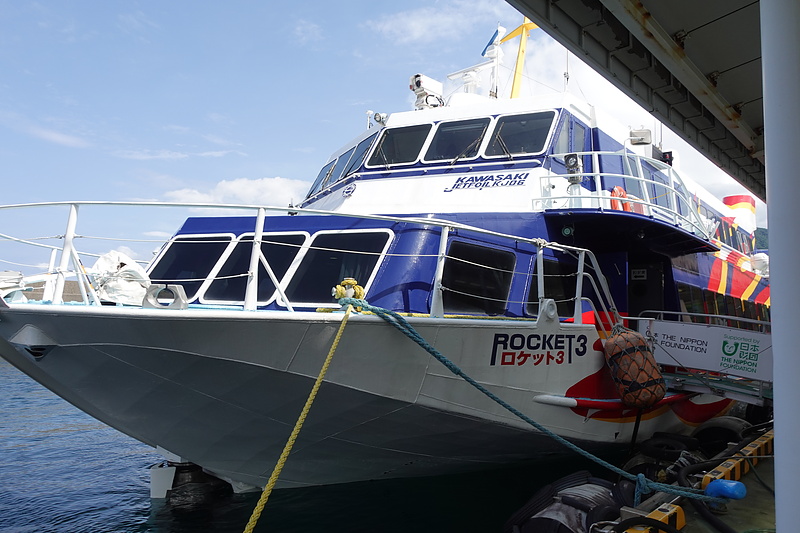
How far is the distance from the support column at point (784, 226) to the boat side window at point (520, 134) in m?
4.78

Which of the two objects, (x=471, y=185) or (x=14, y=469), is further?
(x=14, y=469)

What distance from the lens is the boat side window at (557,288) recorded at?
6.05m

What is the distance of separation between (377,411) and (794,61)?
12.2 feet

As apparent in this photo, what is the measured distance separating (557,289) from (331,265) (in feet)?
8.45

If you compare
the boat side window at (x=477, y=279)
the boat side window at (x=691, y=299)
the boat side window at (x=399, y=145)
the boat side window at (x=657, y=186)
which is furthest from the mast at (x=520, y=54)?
the boat side window at (x=477, y=279)

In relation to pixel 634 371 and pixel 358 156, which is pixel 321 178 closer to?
pixel 358 156

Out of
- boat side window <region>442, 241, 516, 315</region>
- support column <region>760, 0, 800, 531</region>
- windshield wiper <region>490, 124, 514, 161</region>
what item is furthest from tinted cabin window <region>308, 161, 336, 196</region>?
support column <region>760, 0, 800, 531</region>

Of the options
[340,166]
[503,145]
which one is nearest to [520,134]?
[503,145]

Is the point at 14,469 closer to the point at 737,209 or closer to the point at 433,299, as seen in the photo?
the point at 433,299

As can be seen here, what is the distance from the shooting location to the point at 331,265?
5.47m

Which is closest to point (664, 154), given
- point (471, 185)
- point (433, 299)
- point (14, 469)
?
point (471, 185)

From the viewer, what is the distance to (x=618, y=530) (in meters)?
3.55

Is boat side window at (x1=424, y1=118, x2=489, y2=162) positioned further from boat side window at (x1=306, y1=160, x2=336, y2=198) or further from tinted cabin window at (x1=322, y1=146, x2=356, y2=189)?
boat side window at (x1=306, y1=160, x2=336, y2=198)

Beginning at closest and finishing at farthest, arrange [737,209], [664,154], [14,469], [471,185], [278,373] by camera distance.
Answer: [278,373]
[471,185]
[14,469]
[664,154]
[737,209]
